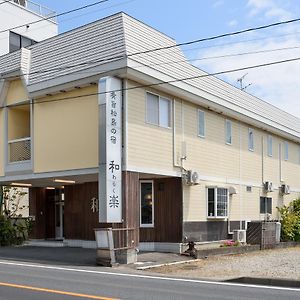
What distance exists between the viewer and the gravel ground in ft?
46.5

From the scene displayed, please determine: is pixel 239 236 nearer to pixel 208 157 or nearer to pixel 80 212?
pixel 208 157

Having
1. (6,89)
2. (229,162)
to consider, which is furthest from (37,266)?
(229,162)

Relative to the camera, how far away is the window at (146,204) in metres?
21.4

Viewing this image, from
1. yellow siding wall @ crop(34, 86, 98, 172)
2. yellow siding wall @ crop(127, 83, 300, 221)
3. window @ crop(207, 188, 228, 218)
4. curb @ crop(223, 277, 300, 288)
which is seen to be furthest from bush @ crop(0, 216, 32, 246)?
curb @ crop(223, 277, 300, 288)

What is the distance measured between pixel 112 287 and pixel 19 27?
29.5m

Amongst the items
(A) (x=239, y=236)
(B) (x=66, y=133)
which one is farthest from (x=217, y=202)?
(B) (x=66, y=133)

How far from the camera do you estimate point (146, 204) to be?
21.6 metres

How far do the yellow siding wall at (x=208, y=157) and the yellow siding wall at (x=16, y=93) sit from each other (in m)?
5.36

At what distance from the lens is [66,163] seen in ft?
63.4

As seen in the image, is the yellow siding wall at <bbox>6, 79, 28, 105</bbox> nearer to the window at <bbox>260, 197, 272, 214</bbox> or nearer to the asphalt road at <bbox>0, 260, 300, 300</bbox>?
the asphalt road at <bbox>0, 260, 300, 300</bbox>

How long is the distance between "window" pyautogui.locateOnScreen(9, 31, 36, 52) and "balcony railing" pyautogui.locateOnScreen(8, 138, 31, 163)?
16.4 m

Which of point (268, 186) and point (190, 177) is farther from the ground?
point (190, 177)

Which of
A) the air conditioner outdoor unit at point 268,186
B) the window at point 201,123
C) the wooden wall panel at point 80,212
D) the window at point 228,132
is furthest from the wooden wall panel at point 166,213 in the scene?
the air conditioner outdoor unit at point 268,186

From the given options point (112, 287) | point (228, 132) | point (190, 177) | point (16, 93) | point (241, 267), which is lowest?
point (241, 267)
